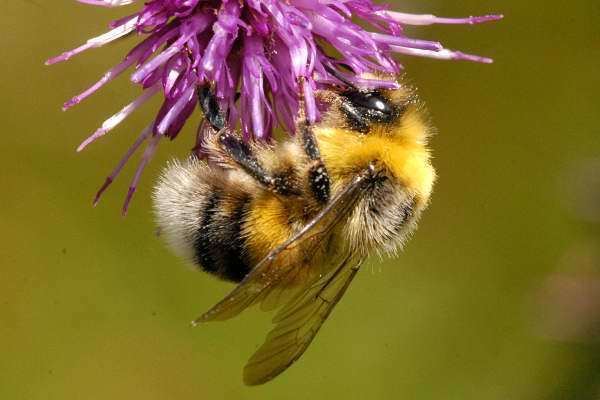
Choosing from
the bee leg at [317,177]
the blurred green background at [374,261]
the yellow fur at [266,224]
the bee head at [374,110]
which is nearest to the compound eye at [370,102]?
the bee head at [374,110]

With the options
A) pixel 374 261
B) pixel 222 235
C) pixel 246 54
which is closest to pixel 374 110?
pixel 246 54

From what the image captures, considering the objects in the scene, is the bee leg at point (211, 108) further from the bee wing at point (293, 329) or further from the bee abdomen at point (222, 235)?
the bee wing at point (293, 329)

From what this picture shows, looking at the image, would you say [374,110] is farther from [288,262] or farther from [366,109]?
[288,262]

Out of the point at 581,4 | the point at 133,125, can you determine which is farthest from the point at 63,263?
the point at 581,4

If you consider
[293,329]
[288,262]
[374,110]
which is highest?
[374,110]

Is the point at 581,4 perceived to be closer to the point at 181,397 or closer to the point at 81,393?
the point at 181,397

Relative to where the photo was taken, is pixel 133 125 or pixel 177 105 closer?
pixel 177 105

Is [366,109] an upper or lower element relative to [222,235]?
upper

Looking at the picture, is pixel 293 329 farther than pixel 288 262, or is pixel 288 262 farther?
pixel 293 329
